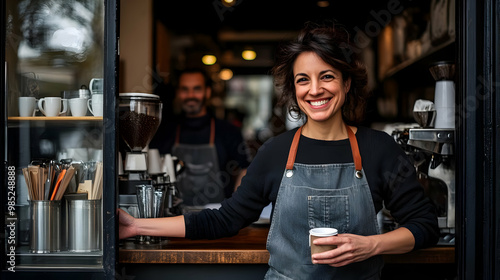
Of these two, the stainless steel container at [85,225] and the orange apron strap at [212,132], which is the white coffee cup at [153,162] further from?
the orange apron strap at [212,132]

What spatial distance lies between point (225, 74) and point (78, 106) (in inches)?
259

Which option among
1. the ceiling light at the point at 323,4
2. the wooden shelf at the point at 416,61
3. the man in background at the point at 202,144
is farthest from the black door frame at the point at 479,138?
the ceiling light at the point at 323,4

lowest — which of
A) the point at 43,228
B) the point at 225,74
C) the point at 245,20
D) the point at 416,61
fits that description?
the point at 43,228

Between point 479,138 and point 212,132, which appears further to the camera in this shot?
point 212,132

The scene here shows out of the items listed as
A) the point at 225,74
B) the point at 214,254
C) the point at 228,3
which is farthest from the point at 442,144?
the point at 225,74

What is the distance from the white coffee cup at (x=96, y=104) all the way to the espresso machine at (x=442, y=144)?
131 centimetres

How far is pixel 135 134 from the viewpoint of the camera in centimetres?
217

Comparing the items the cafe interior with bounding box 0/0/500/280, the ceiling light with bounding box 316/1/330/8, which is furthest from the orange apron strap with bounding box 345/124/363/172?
the ceiling light with bounding box 316/1/330/8

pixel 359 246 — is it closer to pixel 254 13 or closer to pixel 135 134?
pixel 135 134

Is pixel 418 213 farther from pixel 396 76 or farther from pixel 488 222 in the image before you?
pixel 396 76

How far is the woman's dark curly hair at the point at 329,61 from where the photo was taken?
5.88ft

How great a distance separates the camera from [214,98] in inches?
332

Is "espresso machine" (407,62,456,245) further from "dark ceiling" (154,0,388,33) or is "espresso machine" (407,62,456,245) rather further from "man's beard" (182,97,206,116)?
"dark ceiling" (154,0,388,33)

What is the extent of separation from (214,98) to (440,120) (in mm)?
6400
